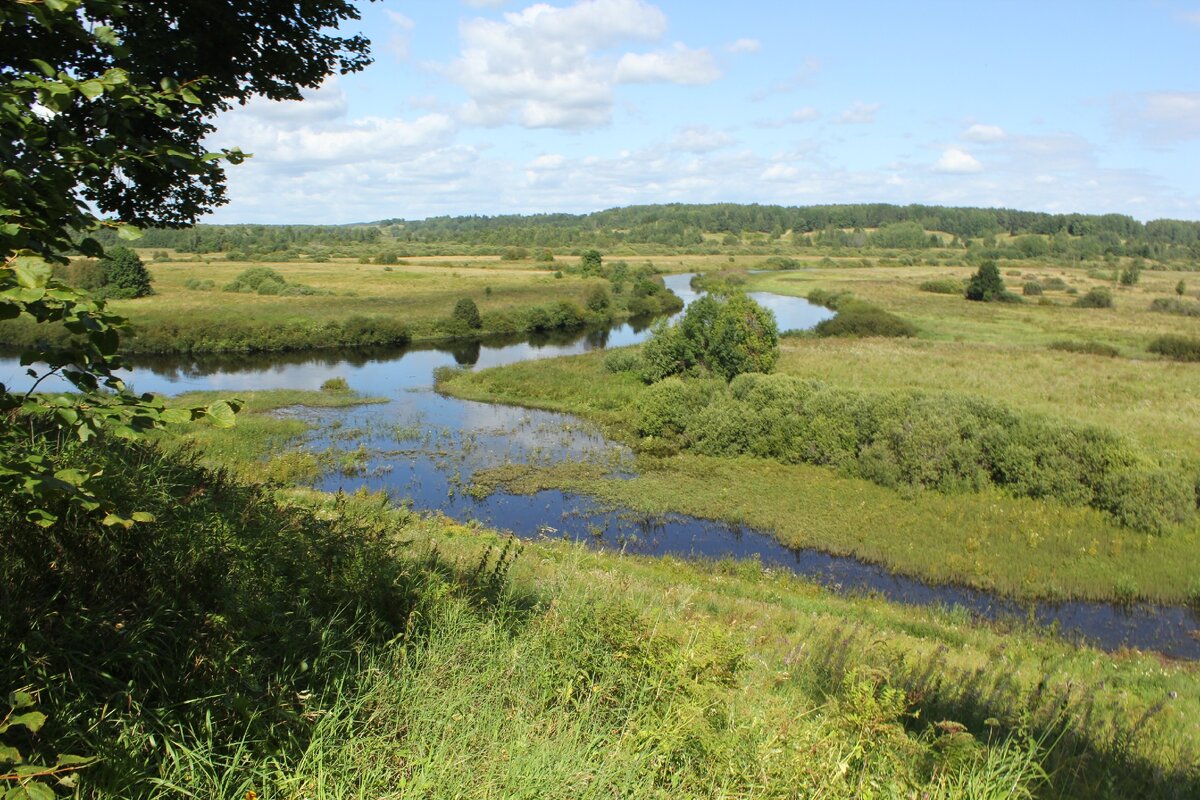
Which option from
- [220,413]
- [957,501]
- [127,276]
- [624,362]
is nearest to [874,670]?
[220,413]

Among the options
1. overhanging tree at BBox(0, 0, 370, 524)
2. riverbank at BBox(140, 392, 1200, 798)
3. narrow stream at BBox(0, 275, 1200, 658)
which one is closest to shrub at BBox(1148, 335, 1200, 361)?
narrow stream at BBox(0, 275, 1200, 658)

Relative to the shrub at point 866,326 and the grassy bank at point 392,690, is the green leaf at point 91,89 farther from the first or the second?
the shrub at point 866,326

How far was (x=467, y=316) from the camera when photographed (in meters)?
58.3

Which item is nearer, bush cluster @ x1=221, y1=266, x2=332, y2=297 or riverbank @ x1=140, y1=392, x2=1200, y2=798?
riverbank @ x1=140, y1=392, x2=1200, y2=798

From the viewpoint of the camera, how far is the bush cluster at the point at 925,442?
65.9 feet

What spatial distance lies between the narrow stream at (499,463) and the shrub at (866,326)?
2069cm

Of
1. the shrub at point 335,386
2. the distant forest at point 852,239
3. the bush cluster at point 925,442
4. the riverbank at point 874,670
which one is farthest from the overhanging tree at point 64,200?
the distant forest at point 852,239

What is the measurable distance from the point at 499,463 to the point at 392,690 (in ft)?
71.2

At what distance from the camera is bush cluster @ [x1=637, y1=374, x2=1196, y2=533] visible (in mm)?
20094

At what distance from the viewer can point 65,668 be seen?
314 centimetres

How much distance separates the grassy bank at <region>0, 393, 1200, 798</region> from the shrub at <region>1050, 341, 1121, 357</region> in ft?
151

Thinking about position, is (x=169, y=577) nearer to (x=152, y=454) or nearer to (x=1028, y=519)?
(x=152, y=454)

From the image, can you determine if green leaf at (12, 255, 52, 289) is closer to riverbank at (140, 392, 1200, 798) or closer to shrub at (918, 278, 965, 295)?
riverbank at (140, 392, 1200, 798)

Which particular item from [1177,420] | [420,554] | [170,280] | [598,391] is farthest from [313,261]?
[420,554]
